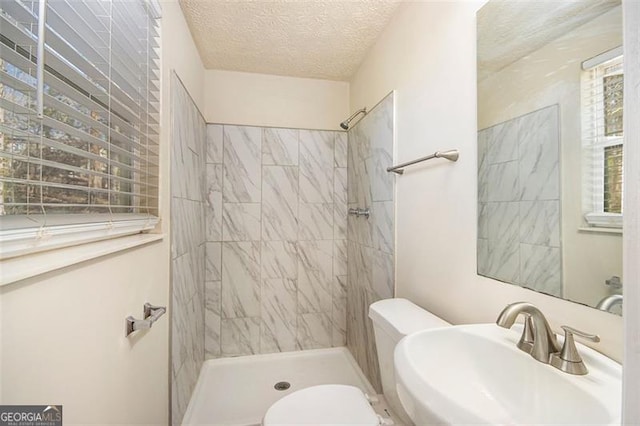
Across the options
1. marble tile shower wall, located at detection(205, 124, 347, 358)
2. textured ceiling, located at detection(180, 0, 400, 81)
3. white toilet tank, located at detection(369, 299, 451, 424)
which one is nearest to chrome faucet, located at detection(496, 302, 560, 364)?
white toilet tank, located at detection(369, 299, 451, 424)

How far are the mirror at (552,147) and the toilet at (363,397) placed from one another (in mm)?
358

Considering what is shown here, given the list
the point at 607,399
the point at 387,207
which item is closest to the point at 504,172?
the point at 607,399

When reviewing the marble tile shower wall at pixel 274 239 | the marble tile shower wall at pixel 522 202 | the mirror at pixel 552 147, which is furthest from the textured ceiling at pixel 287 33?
the marble tile shower wall at pixel 522 202

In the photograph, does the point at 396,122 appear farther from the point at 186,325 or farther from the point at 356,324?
the point at 186,325

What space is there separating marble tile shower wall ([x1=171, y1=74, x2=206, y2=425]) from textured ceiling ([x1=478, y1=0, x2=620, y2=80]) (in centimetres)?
139

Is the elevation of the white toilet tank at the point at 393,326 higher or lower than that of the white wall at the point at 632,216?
lower

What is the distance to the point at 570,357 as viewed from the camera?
640mm

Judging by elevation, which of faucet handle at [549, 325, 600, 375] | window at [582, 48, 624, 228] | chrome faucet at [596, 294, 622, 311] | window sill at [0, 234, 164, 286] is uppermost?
window at [582, 48, 624, 228]

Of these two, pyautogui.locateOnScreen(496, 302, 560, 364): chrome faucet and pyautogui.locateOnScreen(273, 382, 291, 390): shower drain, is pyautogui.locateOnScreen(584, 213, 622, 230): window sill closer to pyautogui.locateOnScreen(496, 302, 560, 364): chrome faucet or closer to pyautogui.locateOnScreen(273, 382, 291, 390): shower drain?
pyautogui.locateOnScreen(496, 302, 560, 364): chrome faucet

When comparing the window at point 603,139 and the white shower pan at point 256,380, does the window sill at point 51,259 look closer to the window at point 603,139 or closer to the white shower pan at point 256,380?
the window at point 603,139

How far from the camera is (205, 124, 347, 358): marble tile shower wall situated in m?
2.29

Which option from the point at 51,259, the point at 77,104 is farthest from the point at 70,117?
the point at 51,259

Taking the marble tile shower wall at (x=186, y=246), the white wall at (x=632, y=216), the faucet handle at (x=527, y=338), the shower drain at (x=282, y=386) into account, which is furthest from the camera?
the shower drain at (x=282, y=386)

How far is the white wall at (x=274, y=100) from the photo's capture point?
2307 millimetres
